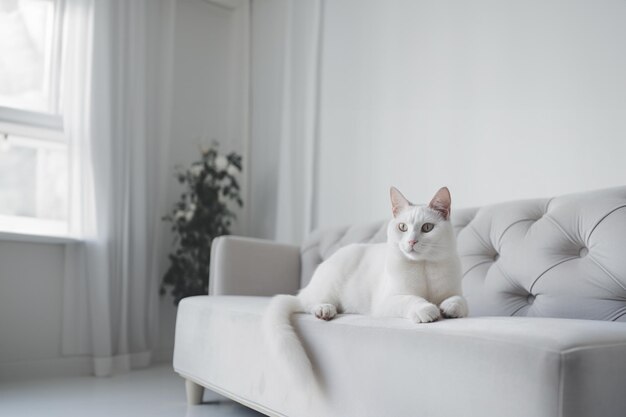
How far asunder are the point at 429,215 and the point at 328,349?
409 millimetres

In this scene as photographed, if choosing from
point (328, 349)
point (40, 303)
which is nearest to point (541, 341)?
point (328, 349)

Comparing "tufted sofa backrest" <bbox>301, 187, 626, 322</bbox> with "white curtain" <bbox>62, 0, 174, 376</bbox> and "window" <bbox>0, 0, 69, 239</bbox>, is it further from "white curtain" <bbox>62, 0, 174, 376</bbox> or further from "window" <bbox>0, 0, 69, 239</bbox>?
"window" <bbox>0, 0, 69, 239</bbox>

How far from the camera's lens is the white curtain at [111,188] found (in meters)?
3.02

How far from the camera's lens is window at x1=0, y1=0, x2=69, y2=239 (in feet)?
9.87

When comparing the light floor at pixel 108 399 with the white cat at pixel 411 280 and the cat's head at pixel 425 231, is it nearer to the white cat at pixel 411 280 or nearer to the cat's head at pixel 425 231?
the white cat at pixel 411 280

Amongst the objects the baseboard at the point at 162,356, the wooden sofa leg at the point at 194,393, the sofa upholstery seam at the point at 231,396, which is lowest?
the baseboard at the point at 162,356

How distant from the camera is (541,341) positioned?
89 centimetres

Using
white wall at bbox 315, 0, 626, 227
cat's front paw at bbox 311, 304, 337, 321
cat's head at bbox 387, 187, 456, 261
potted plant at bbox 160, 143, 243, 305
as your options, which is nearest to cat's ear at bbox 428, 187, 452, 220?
cat's head at bbox 387, 187, 456, 261

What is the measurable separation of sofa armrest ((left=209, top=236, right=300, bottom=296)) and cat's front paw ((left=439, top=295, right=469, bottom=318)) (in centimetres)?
125

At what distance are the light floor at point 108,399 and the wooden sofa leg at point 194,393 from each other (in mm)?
29

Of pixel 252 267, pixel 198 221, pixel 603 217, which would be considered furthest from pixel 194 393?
pixel 603 217

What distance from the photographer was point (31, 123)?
303 cm

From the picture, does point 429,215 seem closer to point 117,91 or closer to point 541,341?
point 541,341

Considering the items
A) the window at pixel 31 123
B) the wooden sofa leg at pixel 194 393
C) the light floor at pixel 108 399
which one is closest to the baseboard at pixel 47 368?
the light floor at pixel 108 399
